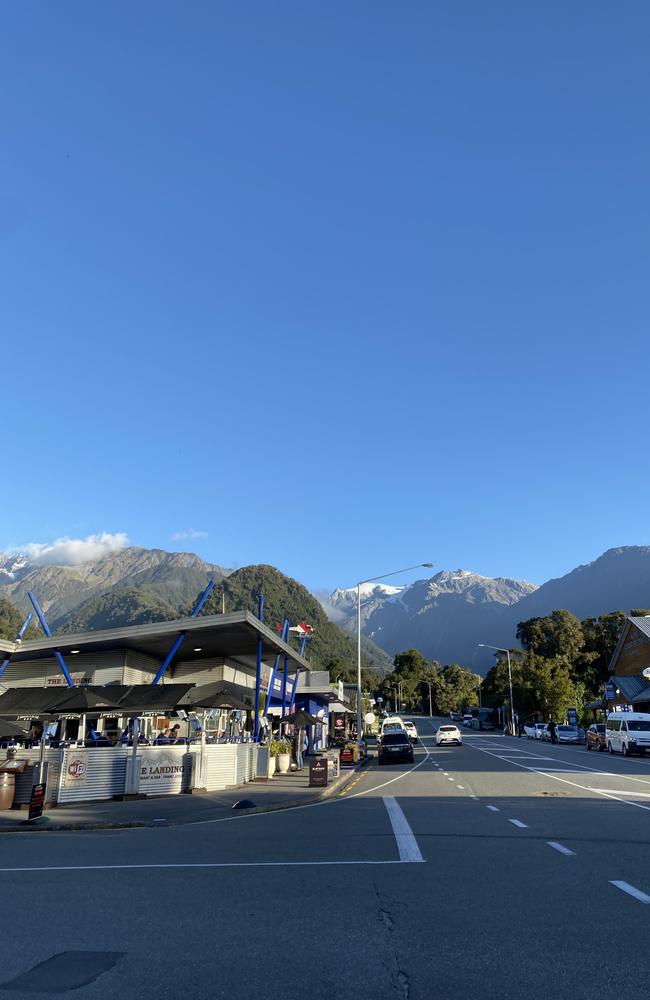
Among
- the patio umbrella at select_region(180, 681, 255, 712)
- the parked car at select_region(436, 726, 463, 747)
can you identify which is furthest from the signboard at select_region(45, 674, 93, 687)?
the parked car at select_region(436, 726, 463, 747)

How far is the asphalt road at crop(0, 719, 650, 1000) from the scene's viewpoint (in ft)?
18.1

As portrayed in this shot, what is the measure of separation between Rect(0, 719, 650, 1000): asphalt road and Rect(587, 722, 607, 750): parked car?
36047 mm

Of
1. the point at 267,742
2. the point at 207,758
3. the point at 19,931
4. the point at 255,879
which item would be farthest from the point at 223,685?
the point at 19,931

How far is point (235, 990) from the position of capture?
17.4ft

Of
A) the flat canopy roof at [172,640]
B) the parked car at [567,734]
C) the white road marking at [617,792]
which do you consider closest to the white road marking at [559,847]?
the white road marking at [617,792]

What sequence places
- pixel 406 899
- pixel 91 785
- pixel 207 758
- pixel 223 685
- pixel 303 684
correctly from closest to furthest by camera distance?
1. pixel 406 899
2. pixel 91 785
3. pixel 207 758
4. pixel 223 685
5. pixel 303 684

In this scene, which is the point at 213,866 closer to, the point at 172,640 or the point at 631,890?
the point at 631,890

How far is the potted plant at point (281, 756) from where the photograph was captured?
3177 cm

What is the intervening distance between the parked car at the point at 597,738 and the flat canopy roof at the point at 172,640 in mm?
24449

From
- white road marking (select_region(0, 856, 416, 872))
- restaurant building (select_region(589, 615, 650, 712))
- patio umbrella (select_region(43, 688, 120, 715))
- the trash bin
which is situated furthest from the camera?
restaurant building (select_region(589, 615, 650, 712))

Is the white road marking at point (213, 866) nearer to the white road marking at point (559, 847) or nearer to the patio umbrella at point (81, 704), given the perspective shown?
the white road marking at point (559, 847)

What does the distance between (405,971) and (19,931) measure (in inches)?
146

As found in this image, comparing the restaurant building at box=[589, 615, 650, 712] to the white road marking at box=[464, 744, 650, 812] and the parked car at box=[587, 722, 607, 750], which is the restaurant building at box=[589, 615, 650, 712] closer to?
the parked car at box=[587, 722, 607, 750]

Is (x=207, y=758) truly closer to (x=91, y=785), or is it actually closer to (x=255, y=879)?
(x=91, y=785)
